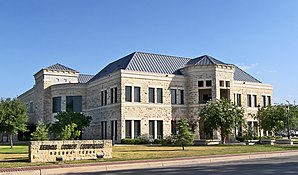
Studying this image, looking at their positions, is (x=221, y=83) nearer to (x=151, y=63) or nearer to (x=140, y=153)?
(x=151, y=63)

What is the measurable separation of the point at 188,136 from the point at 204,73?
20058mm

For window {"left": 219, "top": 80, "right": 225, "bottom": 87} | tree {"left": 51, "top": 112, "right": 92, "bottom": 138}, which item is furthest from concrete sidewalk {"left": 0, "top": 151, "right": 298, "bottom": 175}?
tree {"left": 51, "top": 112, "right": 92, "bottom": 138}

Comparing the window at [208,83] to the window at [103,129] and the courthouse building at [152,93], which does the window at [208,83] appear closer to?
the courthouse building at [152,93]

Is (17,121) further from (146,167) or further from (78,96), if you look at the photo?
(146,167)

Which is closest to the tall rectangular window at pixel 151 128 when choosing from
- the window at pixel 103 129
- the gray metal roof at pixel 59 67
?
the window at pixel 103 129

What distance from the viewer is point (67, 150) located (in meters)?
21.5

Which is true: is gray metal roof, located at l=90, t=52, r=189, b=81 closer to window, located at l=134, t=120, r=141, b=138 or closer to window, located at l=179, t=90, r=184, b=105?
window, located at l=179, t=90, r=184, b=105

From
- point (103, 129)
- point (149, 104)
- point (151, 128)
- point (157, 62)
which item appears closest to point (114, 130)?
point (103, 129)

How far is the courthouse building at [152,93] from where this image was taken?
1848 inches

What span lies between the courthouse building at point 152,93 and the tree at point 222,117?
8080 millimetres

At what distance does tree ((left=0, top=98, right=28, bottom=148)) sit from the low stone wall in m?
19.8

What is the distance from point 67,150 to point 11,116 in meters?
20.7

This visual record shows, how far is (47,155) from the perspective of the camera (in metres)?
20.8

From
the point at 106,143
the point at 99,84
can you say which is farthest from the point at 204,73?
the point at 106,143
